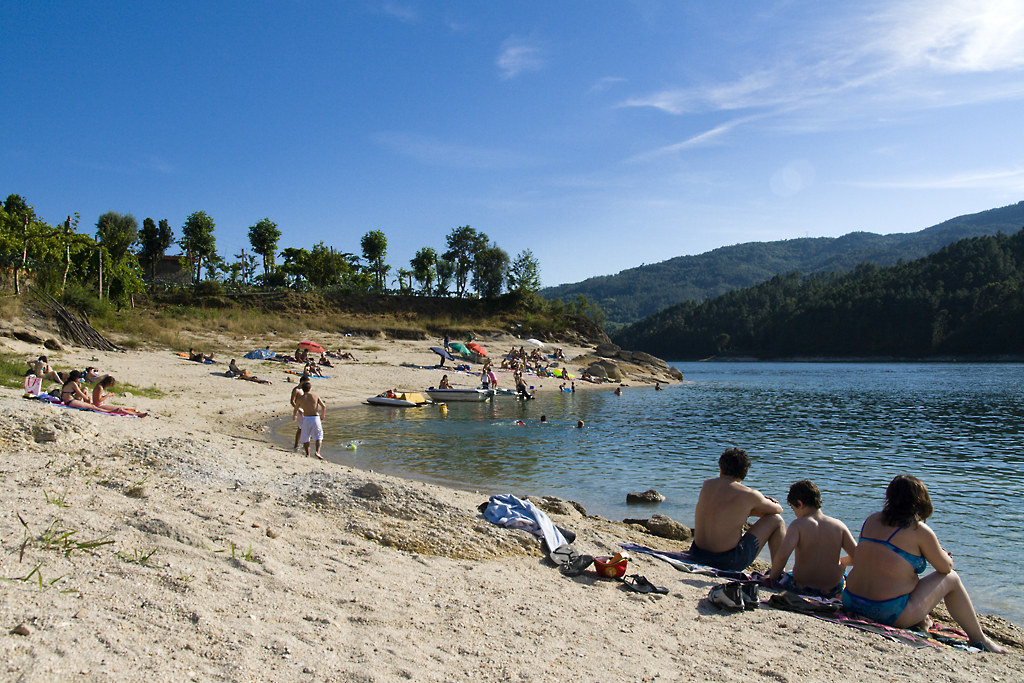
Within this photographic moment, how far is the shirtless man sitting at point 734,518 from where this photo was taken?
6781 mm

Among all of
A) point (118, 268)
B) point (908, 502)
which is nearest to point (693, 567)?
point (908, 502)

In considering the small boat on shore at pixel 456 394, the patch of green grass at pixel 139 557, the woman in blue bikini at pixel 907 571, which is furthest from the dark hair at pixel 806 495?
the small boat on shore at pixel 456 394

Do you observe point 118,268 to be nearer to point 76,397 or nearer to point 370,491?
point 76,397

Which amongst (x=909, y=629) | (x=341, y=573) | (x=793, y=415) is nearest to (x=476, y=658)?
(x=341, y=573)

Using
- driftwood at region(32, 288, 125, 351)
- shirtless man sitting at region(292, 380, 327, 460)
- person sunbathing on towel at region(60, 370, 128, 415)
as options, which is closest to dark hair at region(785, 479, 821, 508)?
shirtless man sitting at region(292, 380, 327, 460)

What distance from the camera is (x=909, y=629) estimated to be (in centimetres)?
Answer: 545

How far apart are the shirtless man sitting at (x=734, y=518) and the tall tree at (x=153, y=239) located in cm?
6093

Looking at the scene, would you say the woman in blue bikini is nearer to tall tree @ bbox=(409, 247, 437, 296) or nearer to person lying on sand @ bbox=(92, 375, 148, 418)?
person lying on sand @ bbox=(92, 375, 148, 418)

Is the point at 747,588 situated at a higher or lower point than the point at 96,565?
lower

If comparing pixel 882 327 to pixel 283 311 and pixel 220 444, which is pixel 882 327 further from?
pixel 220 444

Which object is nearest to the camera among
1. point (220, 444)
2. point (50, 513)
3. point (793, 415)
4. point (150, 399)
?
point (50, 513)

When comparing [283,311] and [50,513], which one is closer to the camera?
[50,513]

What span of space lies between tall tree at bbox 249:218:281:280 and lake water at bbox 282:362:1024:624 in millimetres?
43357

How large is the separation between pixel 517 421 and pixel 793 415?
14064 mm
